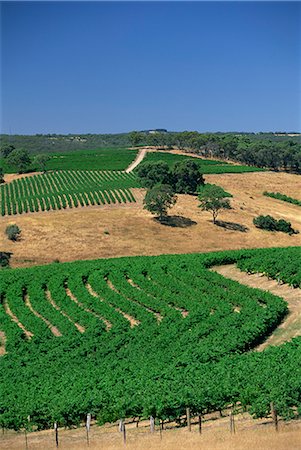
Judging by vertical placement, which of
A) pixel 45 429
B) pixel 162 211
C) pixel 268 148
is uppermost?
pixel 268 148

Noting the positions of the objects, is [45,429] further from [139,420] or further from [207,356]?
[207,356]

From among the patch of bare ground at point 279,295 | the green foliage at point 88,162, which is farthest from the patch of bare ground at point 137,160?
the patch of bare ground at point 279,295

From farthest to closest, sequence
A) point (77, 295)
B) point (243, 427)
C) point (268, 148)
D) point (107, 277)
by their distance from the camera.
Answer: point (268, 148), point (107, 277), point (77, 295), point (243, 427)

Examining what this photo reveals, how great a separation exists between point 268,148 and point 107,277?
120m

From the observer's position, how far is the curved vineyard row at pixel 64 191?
302 ft

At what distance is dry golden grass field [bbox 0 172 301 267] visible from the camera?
228 ft

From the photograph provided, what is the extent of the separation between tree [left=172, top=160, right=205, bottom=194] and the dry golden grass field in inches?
162

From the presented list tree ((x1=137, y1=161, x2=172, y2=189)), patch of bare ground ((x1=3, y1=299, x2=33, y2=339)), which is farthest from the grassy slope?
patch of bare ground ((x1=3, y1=299, x2=33, y2=339))

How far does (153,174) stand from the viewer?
9781cm

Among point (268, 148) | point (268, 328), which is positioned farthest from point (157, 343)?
point (268, 148)

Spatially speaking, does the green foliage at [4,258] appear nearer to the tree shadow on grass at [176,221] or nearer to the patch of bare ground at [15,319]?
the patch of bare ground at [15,319]

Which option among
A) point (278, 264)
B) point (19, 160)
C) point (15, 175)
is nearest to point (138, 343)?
point (278, 264)

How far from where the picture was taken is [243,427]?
23.6m

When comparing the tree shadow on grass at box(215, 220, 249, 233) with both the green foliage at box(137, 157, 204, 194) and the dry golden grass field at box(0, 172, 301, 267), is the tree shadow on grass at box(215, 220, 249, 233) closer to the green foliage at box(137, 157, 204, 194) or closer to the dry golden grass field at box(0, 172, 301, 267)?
the dry golden grass field at box(0, 172, 301, 267)
